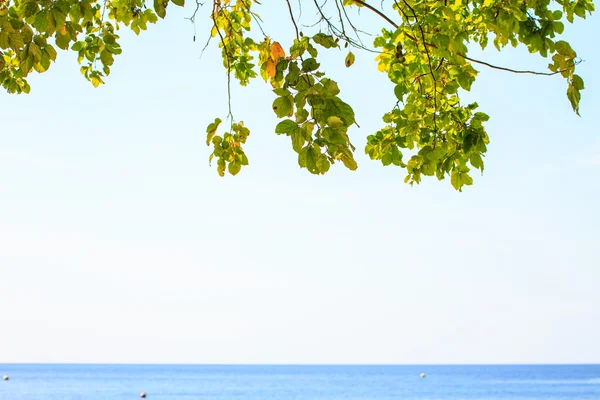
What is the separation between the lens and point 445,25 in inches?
110

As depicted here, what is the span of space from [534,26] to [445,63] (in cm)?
73

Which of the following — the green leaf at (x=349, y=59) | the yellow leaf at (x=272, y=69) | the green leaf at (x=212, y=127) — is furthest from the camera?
the green leaf at (x=349, y=59)

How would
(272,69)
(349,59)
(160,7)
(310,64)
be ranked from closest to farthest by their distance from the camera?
(310,64)
(272,69)
(160,7)
(349,59)

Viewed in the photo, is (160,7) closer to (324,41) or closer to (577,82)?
(324,41)

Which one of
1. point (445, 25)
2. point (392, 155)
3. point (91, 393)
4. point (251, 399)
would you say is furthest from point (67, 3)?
point (91, 393)

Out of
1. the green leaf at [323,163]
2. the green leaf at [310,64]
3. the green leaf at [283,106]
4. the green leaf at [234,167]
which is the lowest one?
the green leaf at [323,163]

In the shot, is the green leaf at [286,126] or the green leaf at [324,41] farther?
the green leaf at [324,41]

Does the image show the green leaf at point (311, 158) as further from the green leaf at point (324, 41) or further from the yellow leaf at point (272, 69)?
the green leaf at point (324, 41)

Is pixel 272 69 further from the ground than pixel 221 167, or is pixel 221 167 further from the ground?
pixel 272 69

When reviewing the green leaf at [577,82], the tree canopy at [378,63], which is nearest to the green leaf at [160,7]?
the tree canopy at [378,63]

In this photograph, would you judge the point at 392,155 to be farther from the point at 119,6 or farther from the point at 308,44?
the point at 119,6

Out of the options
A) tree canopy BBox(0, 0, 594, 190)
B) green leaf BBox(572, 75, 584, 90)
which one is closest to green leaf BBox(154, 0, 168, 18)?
tree canopy BBox(0, 0, 594, 190)

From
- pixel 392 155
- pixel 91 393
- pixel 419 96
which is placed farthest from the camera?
pixel 91 393

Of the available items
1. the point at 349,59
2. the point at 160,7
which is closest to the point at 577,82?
the point at 349,59
